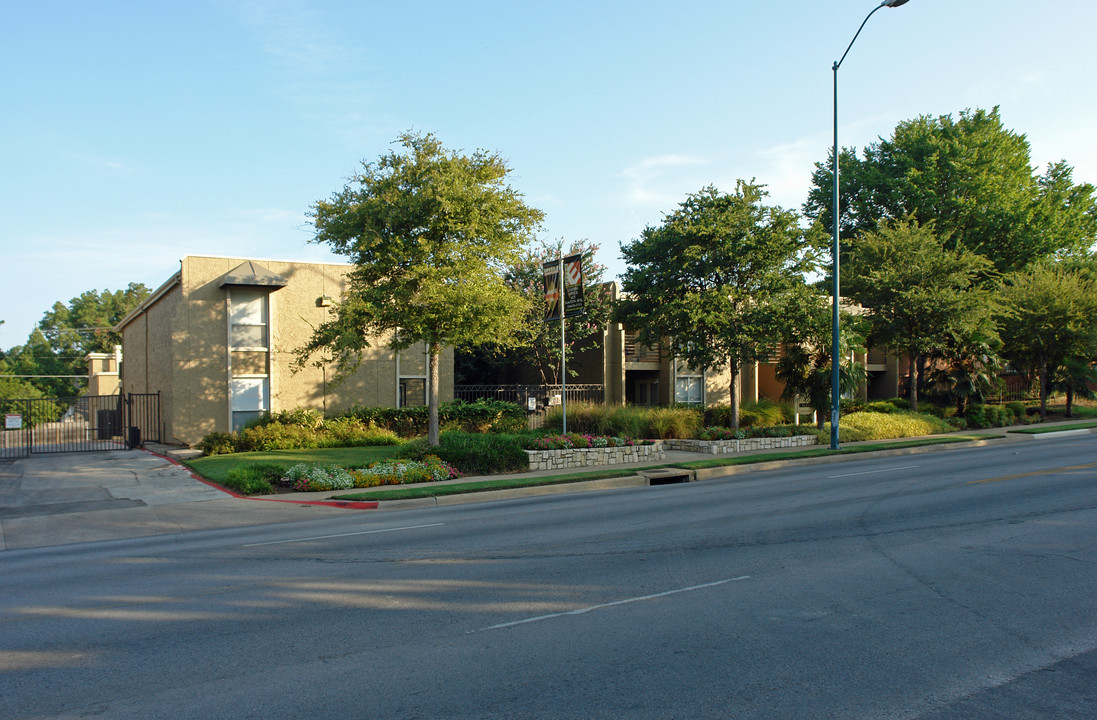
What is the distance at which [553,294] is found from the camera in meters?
20.0

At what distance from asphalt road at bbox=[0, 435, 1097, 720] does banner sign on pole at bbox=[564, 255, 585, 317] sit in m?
8.66

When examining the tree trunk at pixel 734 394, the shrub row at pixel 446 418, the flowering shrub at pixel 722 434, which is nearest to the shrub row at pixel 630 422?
the flowering shrub at pixel 722 434

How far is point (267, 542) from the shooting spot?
1045cm

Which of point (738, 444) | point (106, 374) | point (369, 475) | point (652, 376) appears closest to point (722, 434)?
point (738, 444)

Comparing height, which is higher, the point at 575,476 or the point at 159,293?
the point at 159,293

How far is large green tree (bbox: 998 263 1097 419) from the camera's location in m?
30.8

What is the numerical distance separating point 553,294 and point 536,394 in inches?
Answer: 421

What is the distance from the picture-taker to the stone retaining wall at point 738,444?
22.5m

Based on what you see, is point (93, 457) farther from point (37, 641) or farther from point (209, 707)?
point (209, 707)

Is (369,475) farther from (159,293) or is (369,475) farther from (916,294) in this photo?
(916,294)

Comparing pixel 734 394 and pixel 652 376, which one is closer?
pixel 734 394

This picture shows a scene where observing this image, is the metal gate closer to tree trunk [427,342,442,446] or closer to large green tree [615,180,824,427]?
tree trunk [427,342,442,446]

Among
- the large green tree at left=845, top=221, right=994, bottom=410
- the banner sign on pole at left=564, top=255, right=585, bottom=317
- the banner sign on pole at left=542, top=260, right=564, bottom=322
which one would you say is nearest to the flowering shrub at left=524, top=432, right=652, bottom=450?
the banner sign on pole at left=542, top=260, right=564, bottom=322

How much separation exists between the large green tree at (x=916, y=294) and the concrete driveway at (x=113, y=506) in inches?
944
